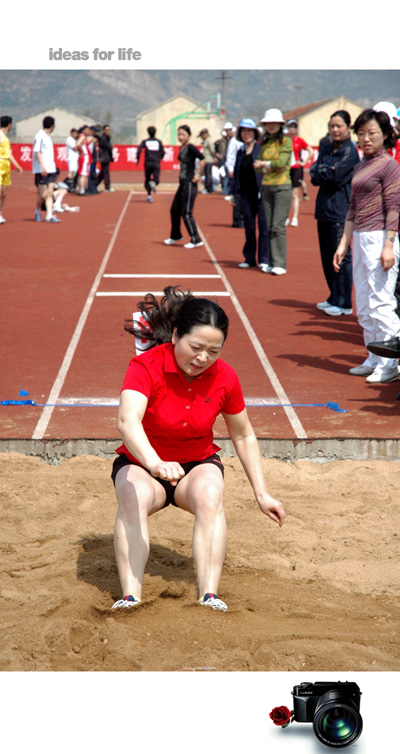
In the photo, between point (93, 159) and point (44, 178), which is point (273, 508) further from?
point (93, 159)

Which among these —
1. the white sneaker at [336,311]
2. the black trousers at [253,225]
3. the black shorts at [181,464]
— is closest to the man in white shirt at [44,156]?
the black trousers at [253,225]

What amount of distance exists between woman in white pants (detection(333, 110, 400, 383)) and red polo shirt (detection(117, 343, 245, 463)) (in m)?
3.35

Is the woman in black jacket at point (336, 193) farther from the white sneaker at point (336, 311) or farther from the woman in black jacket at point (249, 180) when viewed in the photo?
the woman in black jacket at point (249, 180)

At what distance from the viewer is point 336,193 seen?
935 centimetres

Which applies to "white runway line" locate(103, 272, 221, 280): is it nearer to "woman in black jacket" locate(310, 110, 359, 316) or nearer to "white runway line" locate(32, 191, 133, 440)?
"white runway line" locate(32, 191, 133, 440)

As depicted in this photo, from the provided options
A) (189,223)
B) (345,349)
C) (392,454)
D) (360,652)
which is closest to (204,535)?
(360,652)

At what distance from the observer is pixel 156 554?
4391 mm

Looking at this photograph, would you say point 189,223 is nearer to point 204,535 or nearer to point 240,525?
point 240,525

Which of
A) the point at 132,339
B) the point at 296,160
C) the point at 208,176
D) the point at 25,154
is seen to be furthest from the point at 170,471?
the point at 25,154
